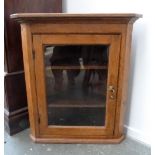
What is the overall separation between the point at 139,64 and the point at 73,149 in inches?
28.5

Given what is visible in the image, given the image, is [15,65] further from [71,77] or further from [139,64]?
[139,64]

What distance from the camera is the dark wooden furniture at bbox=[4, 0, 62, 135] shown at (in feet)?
4.82

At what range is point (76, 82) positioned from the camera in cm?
144

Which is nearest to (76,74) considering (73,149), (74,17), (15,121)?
(74,17)

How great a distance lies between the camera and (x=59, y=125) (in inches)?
59.0

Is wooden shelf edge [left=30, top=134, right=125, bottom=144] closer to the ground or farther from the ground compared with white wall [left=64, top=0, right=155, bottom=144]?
closer to the ground

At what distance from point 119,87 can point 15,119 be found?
2.67ft

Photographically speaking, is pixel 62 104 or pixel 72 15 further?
pixel 62 104

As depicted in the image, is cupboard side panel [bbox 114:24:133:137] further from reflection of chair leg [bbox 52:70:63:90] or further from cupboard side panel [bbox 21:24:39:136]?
cupboard side panel [bbox 21:24:39:136]

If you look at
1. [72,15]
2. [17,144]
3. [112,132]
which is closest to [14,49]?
[72,15]

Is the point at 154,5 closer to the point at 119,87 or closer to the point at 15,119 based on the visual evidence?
the point at 119,87

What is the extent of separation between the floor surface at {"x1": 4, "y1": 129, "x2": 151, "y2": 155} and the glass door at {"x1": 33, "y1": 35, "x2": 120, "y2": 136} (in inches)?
3.7

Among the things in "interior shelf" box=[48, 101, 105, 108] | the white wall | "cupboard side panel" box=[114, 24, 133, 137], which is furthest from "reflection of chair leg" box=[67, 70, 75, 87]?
the white wall
